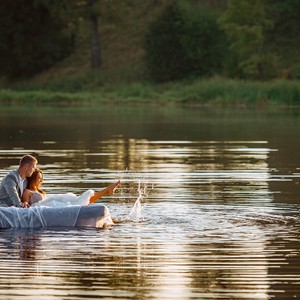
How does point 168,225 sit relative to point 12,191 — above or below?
below

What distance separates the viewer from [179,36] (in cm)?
7488

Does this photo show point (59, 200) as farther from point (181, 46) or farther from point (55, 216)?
point (181, 46)

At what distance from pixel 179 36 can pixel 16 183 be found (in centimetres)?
5853

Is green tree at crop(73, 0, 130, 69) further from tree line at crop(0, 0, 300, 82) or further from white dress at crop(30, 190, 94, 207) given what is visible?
white dress at crop(30, 190, 94, 207)

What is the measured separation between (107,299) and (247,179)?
12905 mm

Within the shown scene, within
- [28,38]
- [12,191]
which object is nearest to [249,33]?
[28,38]

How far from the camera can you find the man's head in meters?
16.6

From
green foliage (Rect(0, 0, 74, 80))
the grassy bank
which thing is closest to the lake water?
the grassy bank

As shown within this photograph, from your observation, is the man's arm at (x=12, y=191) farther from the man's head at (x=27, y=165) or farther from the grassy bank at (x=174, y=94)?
the grassy bank at (x=174, y=94)

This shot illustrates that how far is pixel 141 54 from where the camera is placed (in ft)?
266

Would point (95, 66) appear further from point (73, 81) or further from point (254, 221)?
point (254, 221)

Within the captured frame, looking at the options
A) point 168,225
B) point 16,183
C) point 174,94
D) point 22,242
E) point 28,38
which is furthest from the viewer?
point 28,38

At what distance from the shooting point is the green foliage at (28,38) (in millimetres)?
80562

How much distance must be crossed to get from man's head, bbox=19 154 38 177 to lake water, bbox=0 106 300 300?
1031mm
